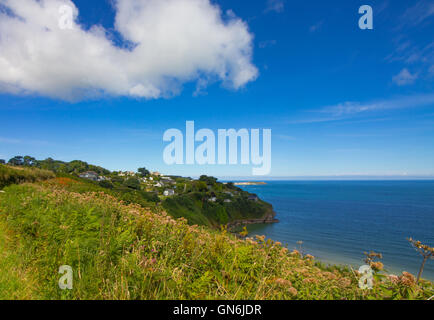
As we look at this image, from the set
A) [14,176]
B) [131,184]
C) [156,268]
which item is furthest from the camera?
[131,184]

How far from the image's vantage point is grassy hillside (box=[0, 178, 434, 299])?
7.97 ft

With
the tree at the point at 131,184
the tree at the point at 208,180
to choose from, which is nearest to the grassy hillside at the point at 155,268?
the tree at the point at 131,184

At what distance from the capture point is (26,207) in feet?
18.6

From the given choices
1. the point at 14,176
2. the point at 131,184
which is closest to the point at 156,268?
the point at 14,176

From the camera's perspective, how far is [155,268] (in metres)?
2.68

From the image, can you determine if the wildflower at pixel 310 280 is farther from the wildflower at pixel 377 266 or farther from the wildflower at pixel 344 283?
the wildflower at pixel 377 266

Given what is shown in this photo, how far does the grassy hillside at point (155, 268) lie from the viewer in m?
2.43

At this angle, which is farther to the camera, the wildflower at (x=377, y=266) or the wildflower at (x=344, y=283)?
the wildflower at (x=377, y=266)

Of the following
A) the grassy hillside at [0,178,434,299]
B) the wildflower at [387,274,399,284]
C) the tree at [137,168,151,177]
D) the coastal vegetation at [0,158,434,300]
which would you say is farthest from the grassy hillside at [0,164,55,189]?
Answer: the tree at [137,168,151,177]

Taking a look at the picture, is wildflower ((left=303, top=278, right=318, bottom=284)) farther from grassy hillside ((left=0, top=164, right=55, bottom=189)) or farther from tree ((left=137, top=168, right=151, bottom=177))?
tree ((left=137, top=168, right=151, bottom=177))

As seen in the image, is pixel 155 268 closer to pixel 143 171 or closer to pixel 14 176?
pixel 14 176
